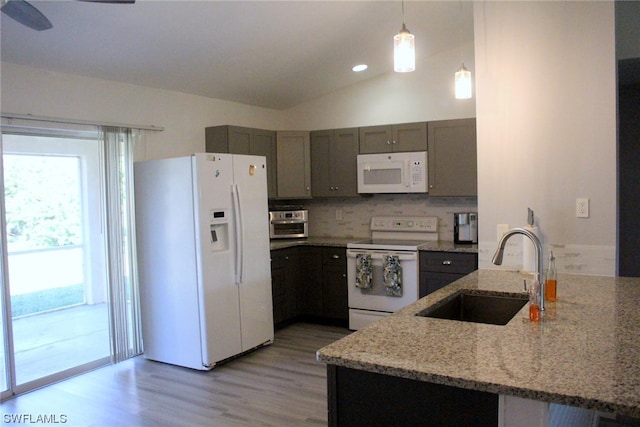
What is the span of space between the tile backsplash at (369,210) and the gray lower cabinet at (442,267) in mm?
686

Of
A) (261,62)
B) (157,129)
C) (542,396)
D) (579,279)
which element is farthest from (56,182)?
(542,396)

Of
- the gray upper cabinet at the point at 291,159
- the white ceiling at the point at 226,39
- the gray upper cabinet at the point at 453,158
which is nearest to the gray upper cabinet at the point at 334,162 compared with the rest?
the gray upper cabinet at the point at 291,159

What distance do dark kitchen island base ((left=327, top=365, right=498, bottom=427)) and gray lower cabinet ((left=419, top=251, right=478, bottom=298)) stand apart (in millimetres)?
2911

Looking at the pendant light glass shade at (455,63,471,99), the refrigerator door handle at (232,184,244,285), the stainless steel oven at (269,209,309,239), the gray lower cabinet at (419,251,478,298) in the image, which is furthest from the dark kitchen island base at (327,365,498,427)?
the stainless steel oven at (269,209,309,239)

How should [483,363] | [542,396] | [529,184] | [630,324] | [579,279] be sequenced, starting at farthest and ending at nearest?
[529,184], [579,279], [630,324], [483,363], [542,396]

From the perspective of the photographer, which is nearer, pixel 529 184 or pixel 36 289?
pixel 529 184

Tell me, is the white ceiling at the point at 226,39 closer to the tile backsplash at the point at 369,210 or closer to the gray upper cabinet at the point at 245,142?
the gray upper cabinet at the point at 245,142

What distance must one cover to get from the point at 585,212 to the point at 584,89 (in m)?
0.73

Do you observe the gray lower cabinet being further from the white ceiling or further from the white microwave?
the white ceiling

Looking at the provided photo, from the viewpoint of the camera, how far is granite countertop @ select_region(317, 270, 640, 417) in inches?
49.6

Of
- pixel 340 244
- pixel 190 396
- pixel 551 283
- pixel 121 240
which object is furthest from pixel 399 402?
pixel 340 244

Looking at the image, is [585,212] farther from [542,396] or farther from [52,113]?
[52,113]

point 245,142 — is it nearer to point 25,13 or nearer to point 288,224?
point 288,224

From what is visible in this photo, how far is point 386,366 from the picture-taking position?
146 cm
